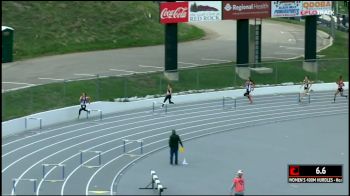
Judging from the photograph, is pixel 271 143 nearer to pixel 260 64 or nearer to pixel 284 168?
pixel 284 168

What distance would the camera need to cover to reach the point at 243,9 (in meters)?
46.7

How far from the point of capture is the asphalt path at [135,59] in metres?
46.6

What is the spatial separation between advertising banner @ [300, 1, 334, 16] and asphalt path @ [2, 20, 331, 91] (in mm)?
4927

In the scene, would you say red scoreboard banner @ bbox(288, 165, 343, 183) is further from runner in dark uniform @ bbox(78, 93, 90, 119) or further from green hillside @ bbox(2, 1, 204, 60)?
green hillside @ bbox(2, 1, 204, 60)

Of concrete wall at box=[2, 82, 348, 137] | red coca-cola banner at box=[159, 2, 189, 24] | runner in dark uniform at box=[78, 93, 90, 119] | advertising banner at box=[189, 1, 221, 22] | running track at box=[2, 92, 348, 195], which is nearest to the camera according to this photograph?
running track at box=[2, 92, 348, 195]

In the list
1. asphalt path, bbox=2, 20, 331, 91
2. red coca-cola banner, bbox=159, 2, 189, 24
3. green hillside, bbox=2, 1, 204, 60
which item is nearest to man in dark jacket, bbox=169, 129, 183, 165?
asphalt path, bbox=2, 20, 331, 91

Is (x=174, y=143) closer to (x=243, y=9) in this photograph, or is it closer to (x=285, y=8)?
(x=243, y=9)

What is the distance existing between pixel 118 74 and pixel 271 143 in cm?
1619

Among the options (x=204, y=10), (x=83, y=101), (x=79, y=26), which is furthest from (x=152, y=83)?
(x=79, y=26)

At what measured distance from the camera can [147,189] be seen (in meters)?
25.6

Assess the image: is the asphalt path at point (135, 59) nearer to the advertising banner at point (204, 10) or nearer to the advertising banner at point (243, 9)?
the advertising banner at point (204, 10)

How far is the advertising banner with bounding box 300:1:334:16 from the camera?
161 feet

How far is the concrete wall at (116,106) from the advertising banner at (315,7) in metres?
4.39

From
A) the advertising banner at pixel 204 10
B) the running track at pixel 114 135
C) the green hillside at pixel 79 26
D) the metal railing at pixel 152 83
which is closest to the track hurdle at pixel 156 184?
the running track at pixel 114 135
